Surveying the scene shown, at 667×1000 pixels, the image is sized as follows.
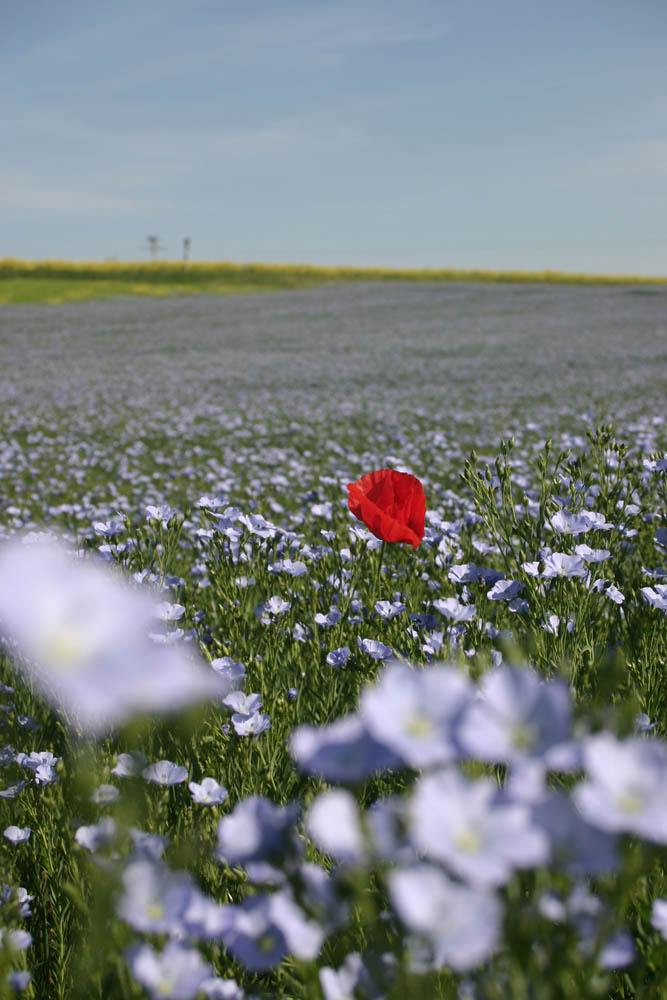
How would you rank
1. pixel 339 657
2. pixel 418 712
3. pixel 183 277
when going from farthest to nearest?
1. pixel 183 277
2. pixel 339 657
3. pixel 418 712

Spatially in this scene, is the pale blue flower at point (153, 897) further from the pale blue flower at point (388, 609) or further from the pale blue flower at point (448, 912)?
the pale blue flower at point (388, 609)

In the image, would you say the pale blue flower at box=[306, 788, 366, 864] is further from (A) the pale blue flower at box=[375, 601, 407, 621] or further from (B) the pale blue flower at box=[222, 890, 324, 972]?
(A) the pale blue flower at box=[375, 601, 407, 621]

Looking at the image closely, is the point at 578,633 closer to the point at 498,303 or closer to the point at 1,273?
the point at 498,303

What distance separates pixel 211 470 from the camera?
7820mm

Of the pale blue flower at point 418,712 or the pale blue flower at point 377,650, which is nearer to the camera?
the pale blue flower at point 418,712

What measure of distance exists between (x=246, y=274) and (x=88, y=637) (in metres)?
60.0

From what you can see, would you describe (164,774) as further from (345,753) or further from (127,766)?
(345,753)

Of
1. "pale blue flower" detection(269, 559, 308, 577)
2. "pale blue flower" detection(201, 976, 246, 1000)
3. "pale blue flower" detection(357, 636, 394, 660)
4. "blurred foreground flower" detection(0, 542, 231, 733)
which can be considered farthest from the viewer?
"pale blue flower" detection(269, 559, 308, 577)

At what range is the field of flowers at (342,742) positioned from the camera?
0.65 meters

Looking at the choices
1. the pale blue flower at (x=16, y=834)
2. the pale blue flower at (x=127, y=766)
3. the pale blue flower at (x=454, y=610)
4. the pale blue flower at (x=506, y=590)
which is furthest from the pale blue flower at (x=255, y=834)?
the pale blue flower at (x=506, y=590)

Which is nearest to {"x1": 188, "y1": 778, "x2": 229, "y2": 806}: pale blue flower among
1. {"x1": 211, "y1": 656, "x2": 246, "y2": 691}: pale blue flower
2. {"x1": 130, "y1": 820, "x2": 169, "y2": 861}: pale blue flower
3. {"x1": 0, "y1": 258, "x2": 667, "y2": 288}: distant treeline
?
{"x1": 211, "y1": 656, "x2": 246, "y2": 691}: pale blue flower

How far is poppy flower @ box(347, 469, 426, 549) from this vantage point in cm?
228

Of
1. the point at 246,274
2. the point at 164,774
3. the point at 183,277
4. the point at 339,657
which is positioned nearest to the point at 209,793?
the point at 164,774

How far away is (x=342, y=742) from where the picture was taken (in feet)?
2.34
